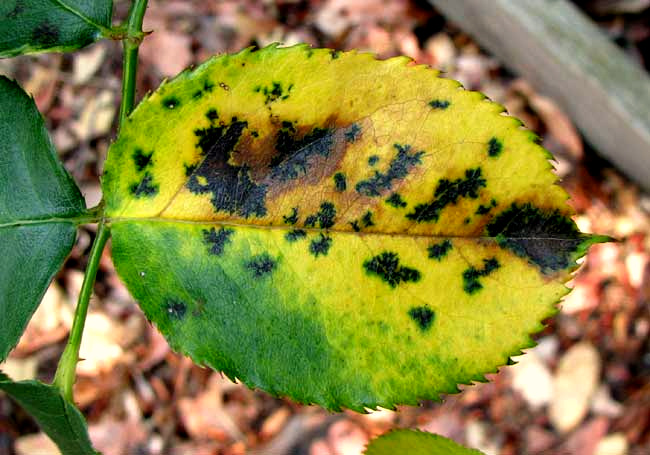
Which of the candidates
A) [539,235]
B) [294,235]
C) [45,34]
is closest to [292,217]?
[294,235]

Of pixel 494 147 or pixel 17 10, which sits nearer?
pixel 494 147

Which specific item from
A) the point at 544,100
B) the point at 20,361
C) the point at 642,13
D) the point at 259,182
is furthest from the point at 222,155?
the point at 642,13

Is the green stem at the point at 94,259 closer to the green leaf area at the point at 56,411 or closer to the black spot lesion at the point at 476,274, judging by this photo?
the green leaf area at the point at 56,411

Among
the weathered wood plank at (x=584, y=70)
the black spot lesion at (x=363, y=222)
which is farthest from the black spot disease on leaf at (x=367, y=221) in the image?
the weathered wood plank at (x=584, y=70)

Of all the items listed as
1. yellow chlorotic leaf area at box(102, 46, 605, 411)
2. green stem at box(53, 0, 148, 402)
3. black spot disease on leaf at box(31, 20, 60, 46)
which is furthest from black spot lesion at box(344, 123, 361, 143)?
black spot disease on leaf at box(31, 20, 60, 46)

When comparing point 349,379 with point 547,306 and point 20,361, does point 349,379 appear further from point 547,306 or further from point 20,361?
point 20,361

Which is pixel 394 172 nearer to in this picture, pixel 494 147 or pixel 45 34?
pixel 494 147
